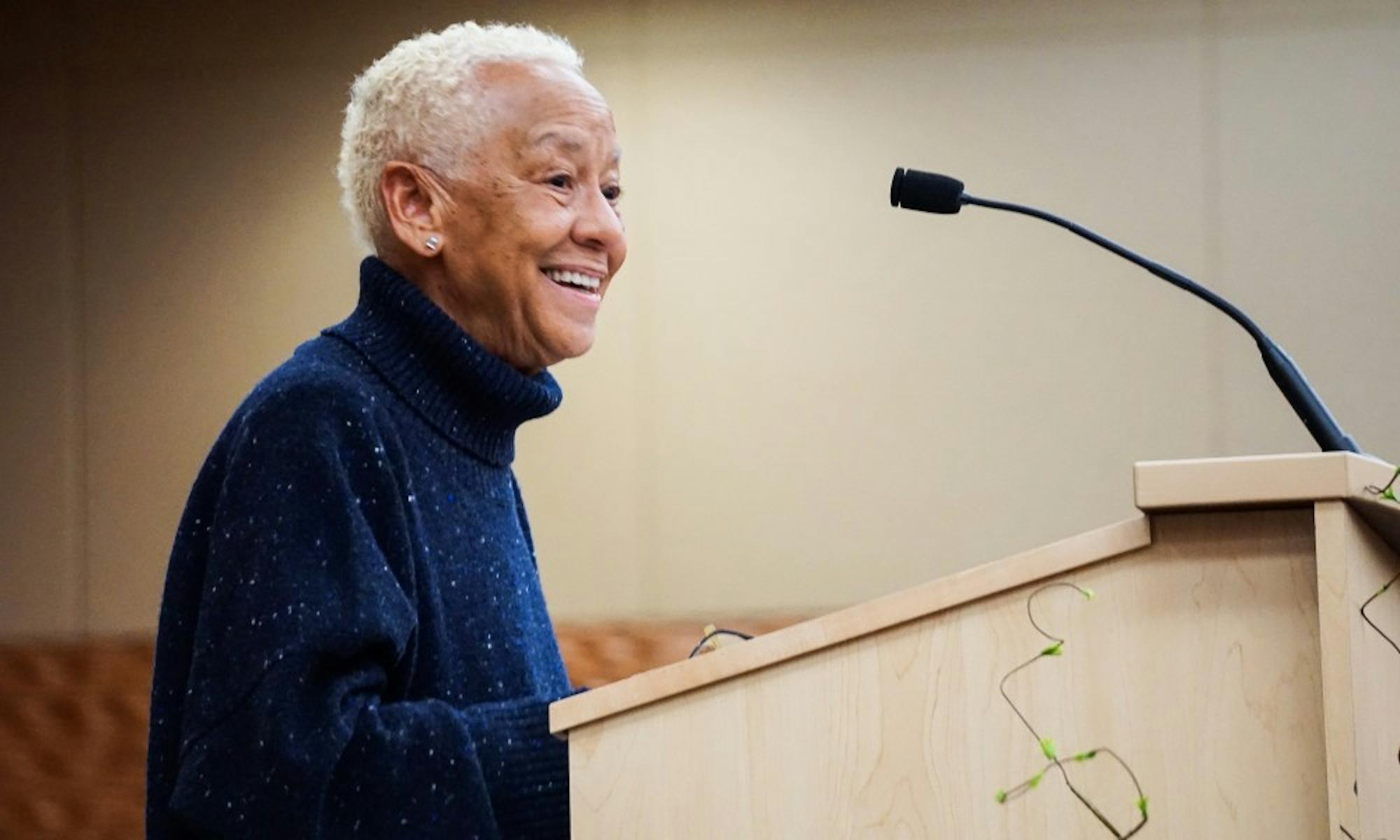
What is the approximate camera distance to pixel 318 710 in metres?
1.12

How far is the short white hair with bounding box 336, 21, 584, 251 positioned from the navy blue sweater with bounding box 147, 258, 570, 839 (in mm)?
140

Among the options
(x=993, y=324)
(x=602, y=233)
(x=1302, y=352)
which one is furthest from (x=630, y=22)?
(x=602, y=233)

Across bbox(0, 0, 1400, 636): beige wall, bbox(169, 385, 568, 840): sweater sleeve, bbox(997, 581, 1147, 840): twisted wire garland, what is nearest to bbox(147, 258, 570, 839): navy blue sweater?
bbox(169, 385, 568, 840): sweater sleeve

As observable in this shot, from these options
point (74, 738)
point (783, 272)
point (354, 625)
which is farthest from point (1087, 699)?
point (74, 738)

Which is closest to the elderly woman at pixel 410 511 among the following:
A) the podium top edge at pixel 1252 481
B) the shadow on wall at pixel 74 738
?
the podium top edge at pixel 1252 481

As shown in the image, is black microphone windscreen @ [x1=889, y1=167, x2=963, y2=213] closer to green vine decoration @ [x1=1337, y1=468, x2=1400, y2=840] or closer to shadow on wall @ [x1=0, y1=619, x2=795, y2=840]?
green vine decoration @ [x1=1337, y1=468, x2=1400, y2=840]

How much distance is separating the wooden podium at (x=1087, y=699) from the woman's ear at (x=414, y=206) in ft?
1.92

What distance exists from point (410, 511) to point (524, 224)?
0.31m

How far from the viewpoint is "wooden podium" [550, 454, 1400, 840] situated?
910 millimetres

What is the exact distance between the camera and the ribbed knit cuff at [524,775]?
1150 millimetres

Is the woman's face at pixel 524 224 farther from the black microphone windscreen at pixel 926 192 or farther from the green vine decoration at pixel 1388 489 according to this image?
the green vine decoration at pixel 1388 489

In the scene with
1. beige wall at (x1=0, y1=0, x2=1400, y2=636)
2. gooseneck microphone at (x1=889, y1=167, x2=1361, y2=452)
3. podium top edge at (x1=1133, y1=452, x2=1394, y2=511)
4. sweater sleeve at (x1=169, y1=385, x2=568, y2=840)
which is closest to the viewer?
podium top edge at (x1=1133, y1=452, x2=1394, y2=511)

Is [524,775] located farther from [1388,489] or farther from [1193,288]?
[1193,288]

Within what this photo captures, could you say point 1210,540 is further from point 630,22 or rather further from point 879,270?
point 630,22
